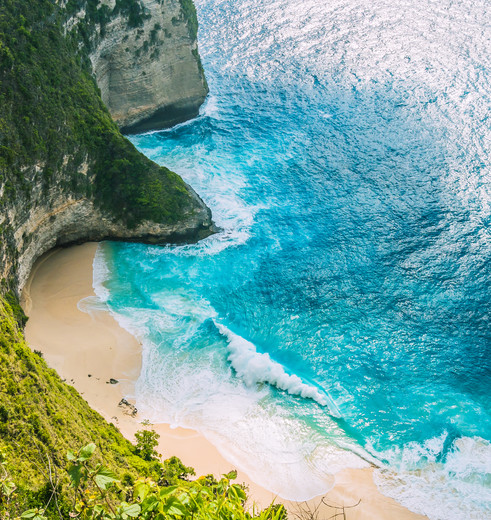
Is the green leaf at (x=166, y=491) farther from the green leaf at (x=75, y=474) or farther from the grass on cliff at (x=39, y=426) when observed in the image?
the grass on cliff at (x=39, y=426)

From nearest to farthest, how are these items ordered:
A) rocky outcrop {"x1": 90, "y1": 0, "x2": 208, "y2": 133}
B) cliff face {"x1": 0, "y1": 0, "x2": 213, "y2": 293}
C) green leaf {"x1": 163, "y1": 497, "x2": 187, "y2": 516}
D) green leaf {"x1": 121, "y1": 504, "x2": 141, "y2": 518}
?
1. green leaf {"x1": 121, "y1": 504, "x2": 141, "y2": 518}
2. green leaf {"x1": 163, "y1": 497, "x2": 187, "y2": 516}
3. cliff face {"x1": 0, "y1": 0, "x2": 213, "y2": 293}
4. rocky outcrop {"x1": 90, "y1": 0, "x2": 208, "y2": 133}

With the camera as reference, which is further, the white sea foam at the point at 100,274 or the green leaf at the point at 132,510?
the white sea foam at the point at 100,274

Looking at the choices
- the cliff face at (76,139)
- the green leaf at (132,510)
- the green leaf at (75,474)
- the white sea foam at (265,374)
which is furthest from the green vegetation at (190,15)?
the green leaf at (132,510)

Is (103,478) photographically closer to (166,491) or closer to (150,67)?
(166,491)

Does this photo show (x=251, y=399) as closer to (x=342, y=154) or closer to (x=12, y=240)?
(x=12, y=240)

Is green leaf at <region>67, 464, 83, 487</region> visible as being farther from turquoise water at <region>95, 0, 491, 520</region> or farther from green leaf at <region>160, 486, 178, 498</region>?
turquoise water at <region>95, 0, 491, 520</region>

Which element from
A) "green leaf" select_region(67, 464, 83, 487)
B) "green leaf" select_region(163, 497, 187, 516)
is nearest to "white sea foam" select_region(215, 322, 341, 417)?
"green leaf" select_region(163, 497, 187, 516)

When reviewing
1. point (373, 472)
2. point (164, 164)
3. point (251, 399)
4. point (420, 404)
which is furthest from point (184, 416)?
point (164, 164)

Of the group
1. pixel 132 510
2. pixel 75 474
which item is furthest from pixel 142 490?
pixel 75 474
